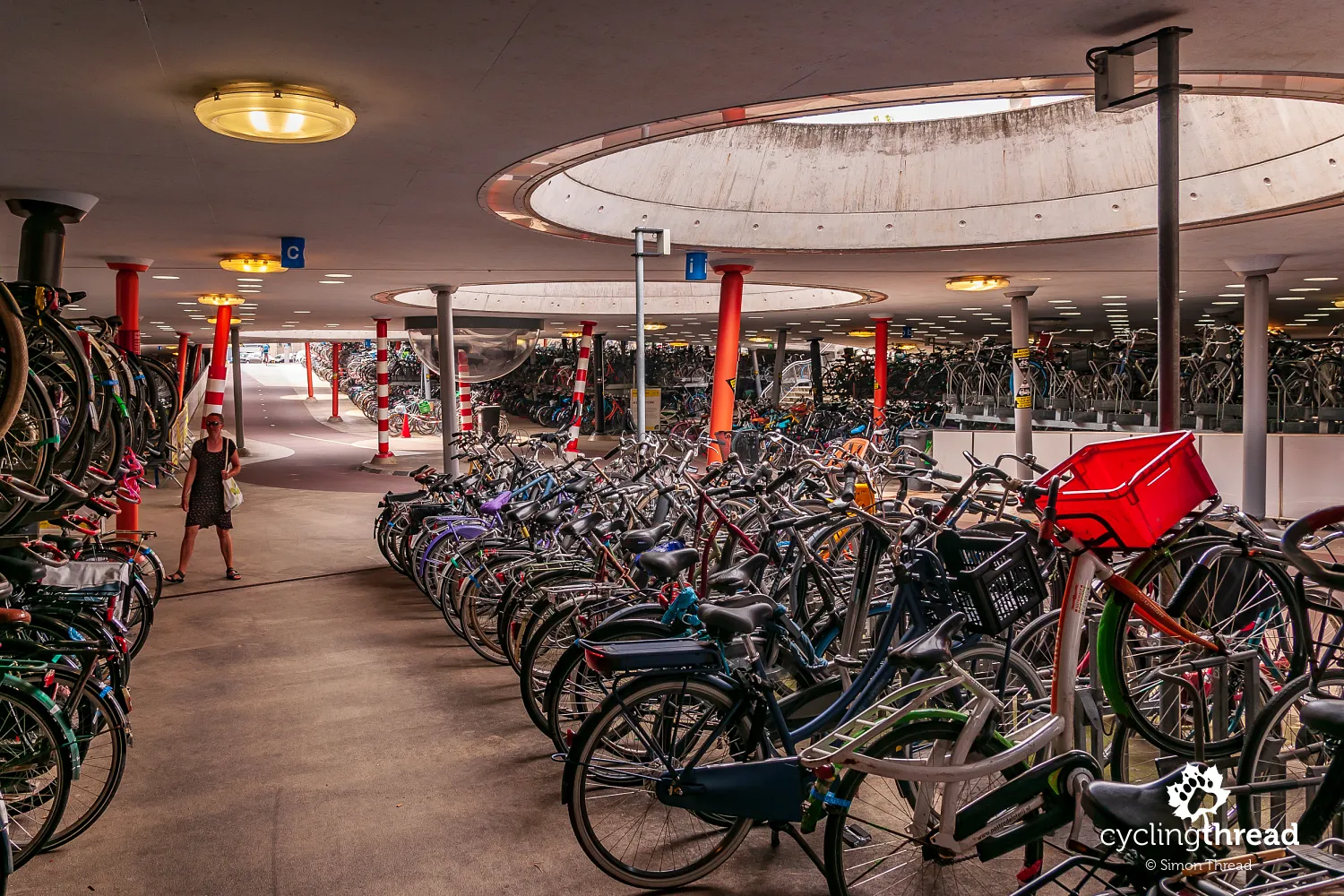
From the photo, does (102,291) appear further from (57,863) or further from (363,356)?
(363,356)

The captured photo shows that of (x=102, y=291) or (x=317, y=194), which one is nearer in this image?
(x=317, y=194)

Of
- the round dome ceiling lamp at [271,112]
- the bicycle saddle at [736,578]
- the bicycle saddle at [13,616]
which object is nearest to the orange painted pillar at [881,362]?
the round dome ceiling lamp at [271,112]

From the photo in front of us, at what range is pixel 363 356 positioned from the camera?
34.4m

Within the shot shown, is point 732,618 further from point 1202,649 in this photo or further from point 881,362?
point 881,362

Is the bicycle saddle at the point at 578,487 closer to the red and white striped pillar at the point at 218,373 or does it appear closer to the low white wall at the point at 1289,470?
the low white wall at the point at 1289,470

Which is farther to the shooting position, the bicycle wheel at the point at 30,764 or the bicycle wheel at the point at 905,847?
the bicycle wheel at the point at 30,764

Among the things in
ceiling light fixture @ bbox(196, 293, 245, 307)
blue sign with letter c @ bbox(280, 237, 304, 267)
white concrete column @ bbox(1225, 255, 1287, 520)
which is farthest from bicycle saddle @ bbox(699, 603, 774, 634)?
ceiling light fixture @ bbox(196, 293, 245, 307)

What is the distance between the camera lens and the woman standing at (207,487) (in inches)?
281

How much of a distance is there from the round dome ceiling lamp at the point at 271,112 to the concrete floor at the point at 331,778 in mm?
2531

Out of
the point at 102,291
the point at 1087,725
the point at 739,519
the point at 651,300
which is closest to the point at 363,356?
the point at 651,300

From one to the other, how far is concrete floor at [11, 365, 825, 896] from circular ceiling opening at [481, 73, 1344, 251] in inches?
123

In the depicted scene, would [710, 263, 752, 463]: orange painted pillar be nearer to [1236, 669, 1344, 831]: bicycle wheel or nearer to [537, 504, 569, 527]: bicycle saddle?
[537, 504, 569, 527]: bicycle saddle

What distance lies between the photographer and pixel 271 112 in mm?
4051

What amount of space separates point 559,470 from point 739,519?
159 centimetres
